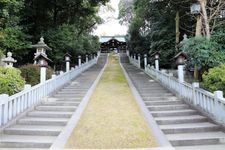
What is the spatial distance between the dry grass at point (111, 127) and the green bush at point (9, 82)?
258cm

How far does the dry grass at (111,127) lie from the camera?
24.1 feet

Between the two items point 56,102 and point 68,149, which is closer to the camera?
point 68,149

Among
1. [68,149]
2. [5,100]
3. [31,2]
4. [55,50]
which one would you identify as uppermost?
[31,2]

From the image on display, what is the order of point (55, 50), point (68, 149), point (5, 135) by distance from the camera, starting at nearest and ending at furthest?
point (68, 149)
point (5, 135)
point (55, 50)

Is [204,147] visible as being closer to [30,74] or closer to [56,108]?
[56,108]

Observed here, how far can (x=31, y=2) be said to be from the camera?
25.3 m

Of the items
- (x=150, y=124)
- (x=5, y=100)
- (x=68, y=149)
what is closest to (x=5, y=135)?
(x=5, y=100)

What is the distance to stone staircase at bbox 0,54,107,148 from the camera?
24.9ft

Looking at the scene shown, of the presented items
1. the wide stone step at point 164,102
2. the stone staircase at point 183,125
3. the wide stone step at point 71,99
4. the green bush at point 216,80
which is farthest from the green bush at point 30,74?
the green bush at point 216,80

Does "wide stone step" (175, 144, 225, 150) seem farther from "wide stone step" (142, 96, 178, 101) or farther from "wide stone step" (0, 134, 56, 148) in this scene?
"wide stone step" (142, 96, 178, 101)

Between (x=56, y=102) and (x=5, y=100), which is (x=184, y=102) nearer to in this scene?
(x=56, y=102)

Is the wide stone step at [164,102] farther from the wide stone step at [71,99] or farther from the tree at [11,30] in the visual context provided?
the tree at [11,30]

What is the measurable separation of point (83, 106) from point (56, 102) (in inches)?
58.9

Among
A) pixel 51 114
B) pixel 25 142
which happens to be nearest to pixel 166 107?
pixel 51 114
